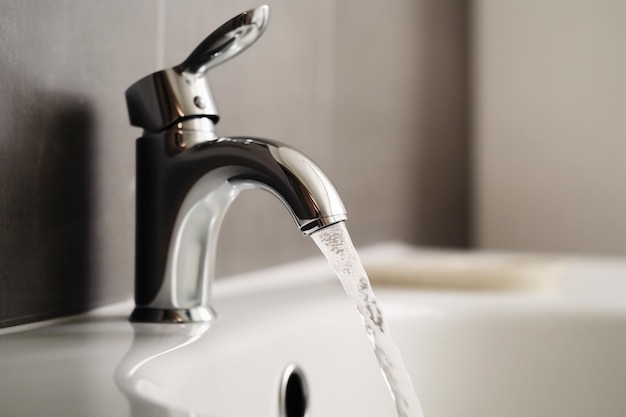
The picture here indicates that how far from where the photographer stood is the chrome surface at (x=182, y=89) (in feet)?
1.56

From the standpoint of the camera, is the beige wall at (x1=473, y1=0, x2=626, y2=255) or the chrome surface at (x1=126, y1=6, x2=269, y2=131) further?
the beige wall at (x1=473, y1=0, x2=626, y2=255)

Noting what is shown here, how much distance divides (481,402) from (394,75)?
0.67 metres

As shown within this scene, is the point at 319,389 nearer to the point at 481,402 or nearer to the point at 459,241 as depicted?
the point at 481,402

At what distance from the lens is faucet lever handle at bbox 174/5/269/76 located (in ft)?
1.50

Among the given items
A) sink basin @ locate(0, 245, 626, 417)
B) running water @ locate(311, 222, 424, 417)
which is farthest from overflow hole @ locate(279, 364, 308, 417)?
running water @ locate(311, 222, 424, 417)

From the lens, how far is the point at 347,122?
104 centimetres

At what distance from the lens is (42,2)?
1.61 feet

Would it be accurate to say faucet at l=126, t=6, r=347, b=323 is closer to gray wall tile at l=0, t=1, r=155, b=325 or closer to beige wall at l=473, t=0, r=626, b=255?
gray wall tile at l=0, t=1, r=155, b=325

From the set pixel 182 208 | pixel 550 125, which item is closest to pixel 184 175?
pixel 182 208

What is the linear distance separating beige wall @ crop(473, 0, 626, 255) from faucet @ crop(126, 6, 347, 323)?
116 cm

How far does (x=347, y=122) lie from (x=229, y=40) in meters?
0.58

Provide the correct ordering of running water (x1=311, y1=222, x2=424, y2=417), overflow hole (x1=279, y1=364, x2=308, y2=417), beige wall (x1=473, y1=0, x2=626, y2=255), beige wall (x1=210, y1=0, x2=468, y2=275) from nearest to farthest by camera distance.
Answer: running water (x1=311, y1=222, x2=424, y2=417)
overflow hole (x1=279, y1=364, x2=308, y2=417)
beige wall (x1=210, y1=0, x2=468, y2=275)
beige wall (x1=473, y1=0, x2=626, y2=255)

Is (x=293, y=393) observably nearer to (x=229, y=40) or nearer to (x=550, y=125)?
(x=229, y=40)

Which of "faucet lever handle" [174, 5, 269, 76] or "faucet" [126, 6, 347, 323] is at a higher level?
"faucet lever handle" [174, 5, 269, 76]
